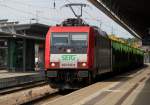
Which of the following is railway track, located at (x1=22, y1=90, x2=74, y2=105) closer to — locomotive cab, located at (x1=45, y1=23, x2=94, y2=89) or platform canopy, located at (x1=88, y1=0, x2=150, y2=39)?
locomotive cab, located at (x1=45, y1=23, x2=94, y2=89)

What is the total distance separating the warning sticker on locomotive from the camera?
2405cm

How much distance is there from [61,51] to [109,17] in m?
35.4

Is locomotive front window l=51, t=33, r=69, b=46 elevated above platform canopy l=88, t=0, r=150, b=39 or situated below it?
below

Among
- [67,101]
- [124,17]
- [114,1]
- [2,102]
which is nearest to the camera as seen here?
[67,101]

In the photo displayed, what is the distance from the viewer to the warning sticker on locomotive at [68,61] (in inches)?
947

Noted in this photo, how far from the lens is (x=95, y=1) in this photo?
4322 cm

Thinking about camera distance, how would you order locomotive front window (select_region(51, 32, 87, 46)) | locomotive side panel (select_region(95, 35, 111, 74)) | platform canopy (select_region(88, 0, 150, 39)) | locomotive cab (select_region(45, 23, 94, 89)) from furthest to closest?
platform canopy (select_region(88, 0, 150, 39)), locomotive side panel (select_region(95, 35, 111, 74)), locomotive front window (select_region(51, 32, 87, 46)), locomotive cab (select_region(45, 23, 94, 89))

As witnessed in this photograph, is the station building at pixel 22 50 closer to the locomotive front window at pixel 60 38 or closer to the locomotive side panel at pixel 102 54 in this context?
the locomotive side panel at pixel 102 54

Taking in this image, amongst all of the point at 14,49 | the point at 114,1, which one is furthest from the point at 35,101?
the point at 14,49

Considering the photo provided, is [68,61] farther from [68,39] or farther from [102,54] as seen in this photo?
[102,54]

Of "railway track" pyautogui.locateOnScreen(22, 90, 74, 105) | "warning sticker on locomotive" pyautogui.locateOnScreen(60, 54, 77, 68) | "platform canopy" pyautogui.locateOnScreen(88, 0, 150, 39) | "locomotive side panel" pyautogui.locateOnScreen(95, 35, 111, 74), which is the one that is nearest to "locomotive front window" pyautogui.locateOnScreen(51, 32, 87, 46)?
"warning sticker on locomotive" pyautogui.locateOnScreen(60, 54, 77, 68)

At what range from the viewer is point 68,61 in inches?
949

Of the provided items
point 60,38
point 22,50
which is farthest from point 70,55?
point 22,50

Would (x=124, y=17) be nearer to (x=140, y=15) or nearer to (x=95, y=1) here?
(x=140, y=15)
